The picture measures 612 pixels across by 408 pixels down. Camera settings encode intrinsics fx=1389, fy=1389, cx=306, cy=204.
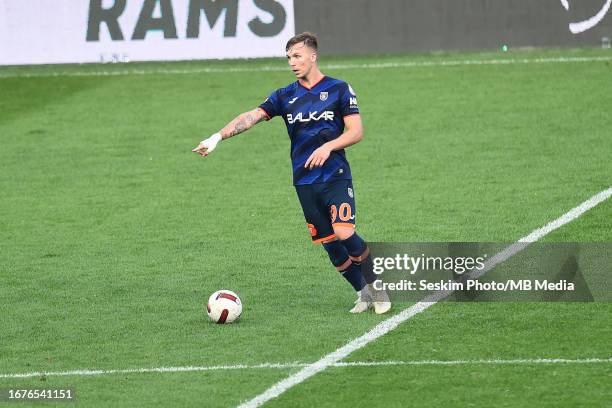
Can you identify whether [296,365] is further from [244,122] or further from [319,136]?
[244,122]

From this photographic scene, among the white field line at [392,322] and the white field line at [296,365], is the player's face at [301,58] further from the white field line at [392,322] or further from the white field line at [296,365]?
the white field line at [296,365]

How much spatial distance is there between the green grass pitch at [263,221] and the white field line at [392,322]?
0.09 m

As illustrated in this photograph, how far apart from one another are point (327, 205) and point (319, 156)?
57 centimetres

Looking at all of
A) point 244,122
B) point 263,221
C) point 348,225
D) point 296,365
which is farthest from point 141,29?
point 296,365

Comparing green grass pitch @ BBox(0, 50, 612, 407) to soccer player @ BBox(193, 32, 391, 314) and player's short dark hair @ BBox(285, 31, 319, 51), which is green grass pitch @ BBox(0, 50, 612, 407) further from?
player's short dark hair @ BBox(285, 31, 319, 51)

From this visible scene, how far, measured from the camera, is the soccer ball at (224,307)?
10570 millimetres

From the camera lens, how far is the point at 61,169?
18312 mm

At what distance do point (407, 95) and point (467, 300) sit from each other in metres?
10.9

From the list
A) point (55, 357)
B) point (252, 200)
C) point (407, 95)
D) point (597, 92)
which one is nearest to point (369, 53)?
point (407, 95)

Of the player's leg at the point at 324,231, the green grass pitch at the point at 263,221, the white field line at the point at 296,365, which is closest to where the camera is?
the green grass pitch at the point at 263,221

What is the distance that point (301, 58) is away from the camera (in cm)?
1054

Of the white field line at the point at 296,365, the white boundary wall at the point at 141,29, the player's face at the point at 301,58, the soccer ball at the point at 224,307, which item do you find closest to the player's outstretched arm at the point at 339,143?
the player's face at the point at 301,58

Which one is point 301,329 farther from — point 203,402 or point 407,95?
point 407,95

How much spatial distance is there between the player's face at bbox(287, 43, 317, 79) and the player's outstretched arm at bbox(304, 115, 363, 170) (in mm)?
479
